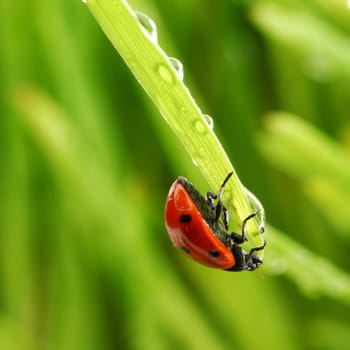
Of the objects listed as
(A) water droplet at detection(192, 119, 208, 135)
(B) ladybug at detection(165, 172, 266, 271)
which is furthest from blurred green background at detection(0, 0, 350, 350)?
(A) water droplet at detection(192, 119, 208, 135)

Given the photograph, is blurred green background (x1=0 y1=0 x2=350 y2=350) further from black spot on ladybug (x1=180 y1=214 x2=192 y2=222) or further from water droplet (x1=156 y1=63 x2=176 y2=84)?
water droplet (x1=156 y1=63 x2=176 y2=84)

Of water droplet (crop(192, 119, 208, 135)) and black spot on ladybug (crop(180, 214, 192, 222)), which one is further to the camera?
black spot on ladybug (crop(180, 214, 192, 222))

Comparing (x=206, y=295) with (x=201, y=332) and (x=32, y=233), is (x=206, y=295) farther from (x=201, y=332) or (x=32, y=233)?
(x=32, y=233)

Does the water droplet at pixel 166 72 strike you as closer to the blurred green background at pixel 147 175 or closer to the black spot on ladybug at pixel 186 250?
the black spot on ladybug at pixel 186 250

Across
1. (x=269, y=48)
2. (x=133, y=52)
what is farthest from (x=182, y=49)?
(x=133, y=52)

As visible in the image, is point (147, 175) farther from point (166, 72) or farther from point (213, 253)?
point (166, 72)

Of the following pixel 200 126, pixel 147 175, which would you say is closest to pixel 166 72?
pixel 200 126

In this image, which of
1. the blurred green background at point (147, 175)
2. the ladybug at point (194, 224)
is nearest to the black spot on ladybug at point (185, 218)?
the ladybug at point (194, 224)
